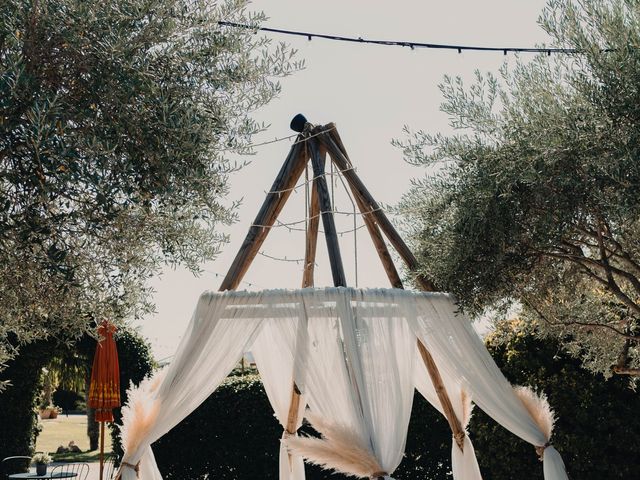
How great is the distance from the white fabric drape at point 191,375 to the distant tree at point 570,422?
321 centimetres

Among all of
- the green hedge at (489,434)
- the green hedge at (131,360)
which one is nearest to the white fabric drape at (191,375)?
the green hedge at (489,434)

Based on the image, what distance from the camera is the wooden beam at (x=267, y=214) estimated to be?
5914 mm

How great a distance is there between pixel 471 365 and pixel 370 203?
4.49 ft

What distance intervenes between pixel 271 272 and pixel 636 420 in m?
4.01

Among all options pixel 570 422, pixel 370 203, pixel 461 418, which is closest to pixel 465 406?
pixel 461 418

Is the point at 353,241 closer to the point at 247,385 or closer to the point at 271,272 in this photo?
the point at 271,272

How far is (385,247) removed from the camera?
6.11 meters

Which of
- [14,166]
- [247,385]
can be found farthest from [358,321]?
[247,385]

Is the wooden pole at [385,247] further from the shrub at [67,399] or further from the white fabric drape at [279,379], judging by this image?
the shrub at [67,399]

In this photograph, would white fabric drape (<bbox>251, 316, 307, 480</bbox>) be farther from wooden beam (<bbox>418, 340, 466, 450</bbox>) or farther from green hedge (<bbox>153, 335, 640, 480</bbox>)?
green hedge (<bbox>153, 335, 640, 480</bbox>)

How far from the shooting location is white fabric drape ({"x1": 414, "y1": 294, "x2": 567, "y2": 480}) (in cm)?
565

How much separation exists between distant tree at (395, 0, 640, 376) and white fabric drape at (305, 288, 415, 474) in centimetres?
48

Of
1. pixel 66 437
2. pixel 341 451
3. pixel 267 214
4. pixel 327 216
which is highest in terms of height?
pixel 66 437

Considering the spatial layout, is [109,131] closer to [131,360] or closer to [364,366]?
[364,366]
